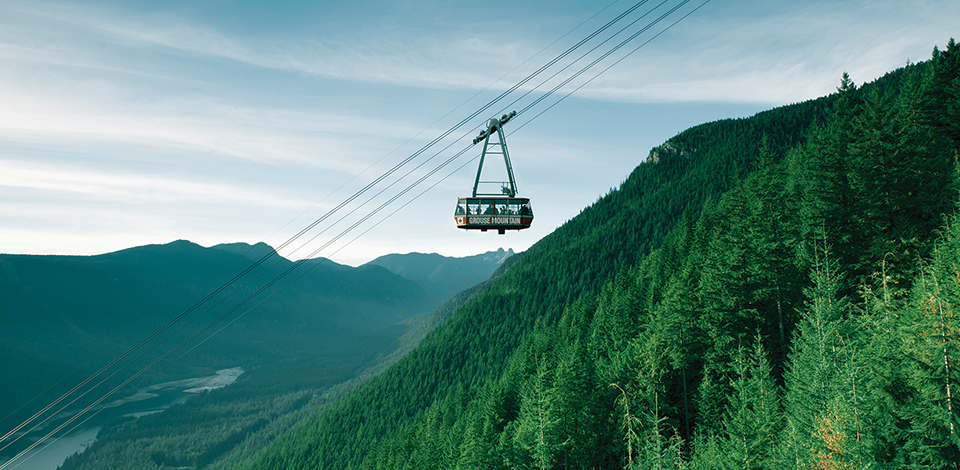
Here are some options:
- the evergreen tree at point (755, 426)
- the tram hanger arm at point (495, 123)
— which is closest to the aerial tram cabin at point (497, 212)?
the tram hanger arm at point (495, 123)

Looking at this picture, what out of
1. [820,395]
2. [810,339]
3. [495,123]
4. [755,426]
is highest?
[495,123]

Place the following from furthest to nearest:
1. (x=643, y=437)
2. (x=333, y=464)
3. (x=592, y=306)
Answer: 1. (x=333, y=464)
2. (x=592, y=306)
3. (x=643, y=437)

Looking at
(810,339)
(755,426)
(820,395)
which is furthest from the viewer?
(755,426)

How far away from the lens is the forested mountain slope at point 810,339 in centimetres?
2391

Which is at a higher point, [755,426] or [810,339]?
[810,339]

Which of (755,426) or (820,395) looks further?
(755,426)

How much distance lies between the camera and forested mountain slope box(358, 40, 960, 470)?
78.4 ft

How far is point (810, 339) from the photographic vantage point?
2978 cm

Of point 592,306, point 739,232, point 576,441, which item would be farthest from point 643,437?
point 592,306

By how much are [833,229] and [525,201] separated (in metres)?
28.4

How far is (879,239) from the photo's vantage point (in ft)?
121

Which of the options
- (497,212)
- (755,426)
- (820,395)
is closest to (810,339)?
(820,395)

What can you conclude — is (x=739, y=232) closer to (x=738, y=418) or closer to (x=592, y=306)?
(x=738, y=418)

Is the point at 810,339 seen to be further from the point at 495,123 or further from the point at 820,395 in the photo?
the point at 495,123
